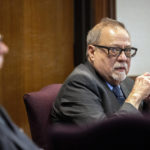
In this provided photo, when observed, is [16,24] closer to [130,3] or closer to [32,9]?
[32,9]

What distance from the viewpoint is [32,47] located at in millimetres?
2861

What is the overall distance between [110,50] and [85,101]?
374 mm

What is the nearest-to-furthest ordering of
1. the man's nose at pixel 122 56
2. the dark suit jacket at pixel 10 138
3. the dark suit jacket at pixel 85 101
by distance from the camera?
the dark suit jacket at pixel 10 138, the dark suit jacket at pixel 85 101, the man's nose at pixel 122 56

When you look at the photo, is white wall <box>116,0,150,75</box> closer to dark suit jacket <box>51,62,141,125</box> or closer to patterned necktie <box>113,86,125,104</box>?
patterned necktie <box>113,86,125,104</box>

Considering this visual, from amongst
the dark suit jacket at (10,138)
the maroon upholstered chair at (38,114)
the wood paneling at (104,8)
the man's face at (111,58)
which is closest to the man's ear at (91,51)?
the man's face at (111,58)

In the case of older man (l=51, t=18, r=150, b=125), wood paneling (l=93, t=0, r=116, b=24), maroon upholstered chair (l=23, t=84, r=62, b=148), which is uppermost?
wood paneling (l=93, t=0, r=116, b=24)

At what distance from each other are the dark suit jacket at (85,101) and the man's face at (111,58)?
5 centimetres

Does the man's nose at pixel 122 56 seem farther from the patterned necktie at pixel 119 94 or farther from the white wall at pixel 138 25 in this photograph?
the white wall at pixel 138 25

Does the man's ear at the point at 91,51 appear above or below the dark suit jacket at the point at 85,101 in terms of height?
above

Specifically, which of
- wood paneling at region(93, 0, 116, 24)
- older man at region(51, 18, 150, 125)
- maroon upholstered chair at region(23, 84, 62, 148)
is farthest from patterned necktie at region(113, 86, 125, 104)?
wood paneling at region(93, 0, 116, 24)

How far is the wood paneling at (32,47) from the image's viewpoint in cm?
265

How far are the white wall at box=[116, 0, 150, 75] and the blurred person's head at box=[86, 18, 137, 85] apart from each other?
141cm

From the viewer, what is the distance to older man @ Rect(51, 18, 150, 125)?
1625 mm

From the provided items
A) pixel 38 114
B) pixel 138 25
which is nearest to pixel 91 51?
pixel 38 114
